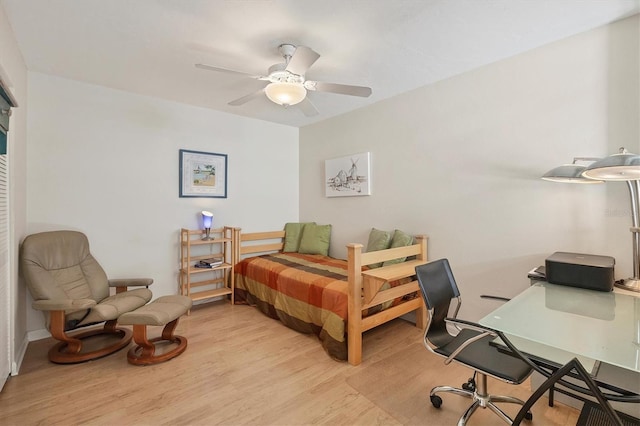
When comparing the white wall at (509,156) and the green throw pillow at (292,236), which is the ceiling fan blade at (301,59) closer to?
the white wall at (509,156)

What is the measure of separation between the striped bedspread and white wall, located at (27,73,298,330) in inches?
31.9

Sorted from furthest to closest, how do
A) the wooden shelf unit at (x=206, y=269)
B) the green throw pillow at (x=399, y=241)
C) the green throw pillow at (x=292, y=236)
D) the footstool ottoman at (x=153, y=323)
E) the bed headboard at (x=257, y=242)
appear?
the green throw pillow at (x=292, y=236), the bed headboard at (x=257, y=242), the wooden shelf unit at (x=206, y=269), the green throw pillow at (x=399, y=241), the footstool ottoman at (x=153, y=323)

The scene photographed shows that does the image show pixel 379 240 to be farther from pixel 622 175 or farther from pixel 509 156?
pixel 622 175

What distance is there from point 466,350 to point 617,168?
1.21m

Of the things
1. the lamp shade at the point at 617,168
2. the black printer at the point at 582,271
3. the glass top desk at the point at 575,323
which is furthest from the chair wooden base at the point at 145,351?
the lamp shade at the point at 617,168

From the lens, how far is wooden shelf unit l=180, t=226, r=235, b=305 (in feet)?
11.6

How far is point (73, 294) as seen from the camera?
2607 millimetres

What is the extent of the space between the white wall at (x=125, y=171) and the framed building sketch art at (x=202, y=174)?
0.08m

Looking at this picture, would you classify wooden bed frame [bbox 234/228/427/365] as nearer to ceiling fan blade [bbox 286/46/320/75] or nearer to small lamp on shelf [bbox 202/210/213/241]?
ceiling fan blade [bbox 286/46/320/75]

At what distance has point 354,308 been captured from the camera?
7.89 ft

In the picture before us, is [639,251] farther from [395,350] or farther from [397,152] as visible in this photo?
[397,152]

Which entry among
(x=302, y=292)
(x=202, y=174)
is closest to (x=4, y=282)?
(x=202, y=174)

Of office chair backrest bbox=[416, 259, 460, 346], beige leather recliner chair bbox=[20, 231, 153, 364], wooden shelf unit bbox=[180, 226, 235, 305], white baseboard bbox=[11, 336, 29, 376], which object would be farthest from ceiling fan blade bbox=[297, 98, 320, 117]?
white baseboard bbox=[11, 336, 29, 376]

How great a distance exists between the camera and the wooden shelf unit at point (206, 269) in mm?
3527
